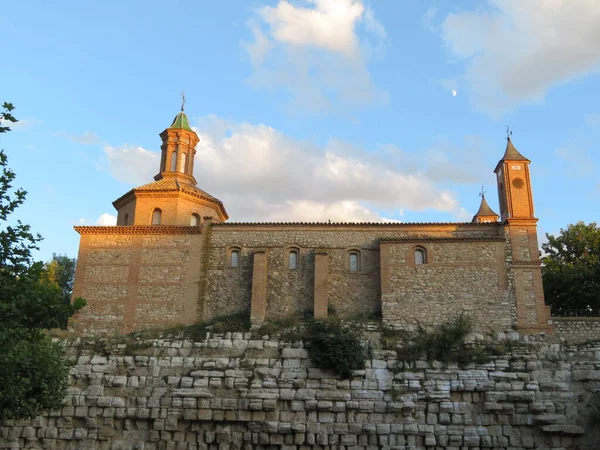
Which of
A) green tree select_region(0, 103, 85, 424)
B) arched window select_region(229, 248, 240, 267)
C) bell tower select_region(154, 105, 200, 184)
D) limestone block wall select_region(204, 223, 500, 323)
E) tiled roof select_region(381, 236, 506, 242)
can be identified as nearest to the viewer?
green tree select_region(0, 103, 85, 424)

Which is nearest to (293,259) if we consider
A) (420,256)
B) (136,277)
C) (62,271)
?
(420,256)

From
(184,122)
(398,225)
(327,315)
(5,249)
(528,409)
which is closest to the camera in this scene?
(5,249)

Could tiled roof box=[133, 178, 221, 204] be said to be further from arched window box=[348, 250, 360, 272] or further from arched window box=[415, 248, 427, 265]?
arched window box=[415, 248, 427, 265]

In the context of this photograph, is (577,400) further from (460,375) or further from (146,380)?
(146,380)

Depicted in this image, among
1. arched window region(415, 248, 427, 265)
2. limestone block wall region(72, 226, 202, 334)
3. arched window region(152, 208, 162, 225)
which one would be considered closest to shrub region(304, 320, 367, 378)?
arched window region(415, 248, 427, 265)

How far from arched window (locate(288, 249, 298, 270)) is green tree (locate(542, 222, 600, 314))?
13371mm

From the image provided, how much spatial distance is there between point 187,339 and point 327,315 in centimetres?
614

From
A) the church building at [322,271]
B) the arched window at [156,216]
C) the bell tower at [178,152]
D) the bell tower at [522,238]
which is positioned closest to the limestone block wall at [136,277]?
the church building at [322,271]

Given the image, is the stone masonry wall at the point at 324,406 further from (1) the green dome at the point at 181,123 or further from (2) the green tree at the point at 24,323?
(1) the green dome at the point at 181,123

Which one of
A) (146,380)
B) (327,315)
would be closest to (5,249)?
(146,380)

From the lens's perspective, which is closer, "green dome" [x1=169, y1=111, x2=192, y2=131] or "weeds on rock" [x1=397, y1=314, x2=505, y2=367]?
"weeds on rock" [x1=397, y1=314, x2=505, y2=367]

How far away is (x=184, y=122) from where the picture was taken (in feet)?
113

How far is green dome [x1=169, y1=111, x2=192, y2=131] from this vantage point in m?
33.9

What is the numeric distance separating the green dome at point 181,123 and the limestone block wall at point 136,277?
345 inches
